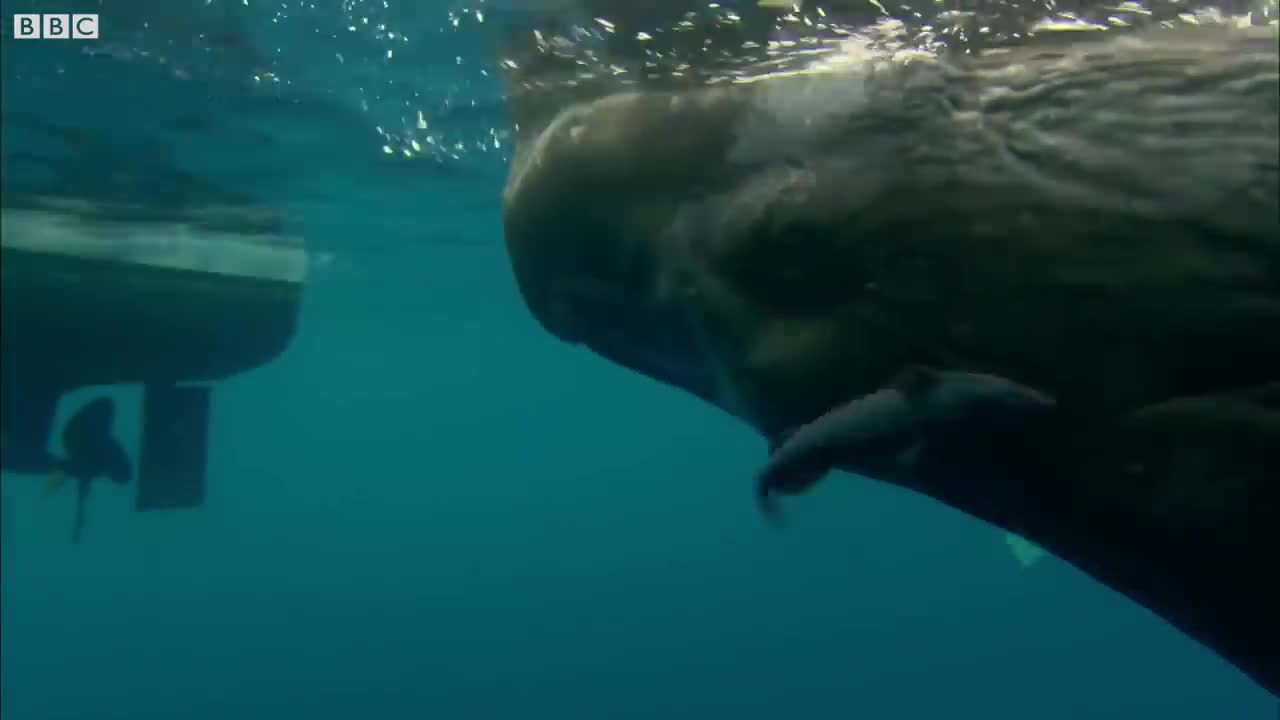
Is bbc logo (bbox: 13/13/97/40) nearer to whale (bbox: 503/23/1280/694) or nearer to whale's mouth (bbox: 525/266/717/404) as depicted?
whale's mouth (bbox: 525/266/717/404)

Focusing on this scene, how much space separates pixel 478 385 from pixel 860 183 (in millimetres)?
81936

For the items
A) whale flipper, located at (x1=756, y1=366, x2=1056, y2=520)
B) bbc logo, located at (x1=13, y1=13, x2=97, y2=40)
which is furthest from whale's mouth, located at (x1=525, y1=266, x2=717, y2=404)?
bbc logo, located at (x1=13, y1=13, x2=97, y2=40)

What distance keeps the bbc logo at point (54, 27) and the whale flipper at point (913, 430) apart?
904 centimetres

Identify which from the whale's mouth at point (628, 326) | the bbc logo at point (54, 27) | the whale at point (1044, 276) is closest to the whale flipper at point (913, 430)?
the whale at point (1044, 276)

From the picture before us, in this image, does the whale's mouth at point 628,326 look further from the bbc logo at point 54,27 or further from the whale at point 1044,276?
the bbc logo at point 54,27

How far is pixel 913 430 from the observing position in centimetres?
289

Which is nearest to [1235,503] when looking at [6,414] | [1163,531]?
[1163,531]

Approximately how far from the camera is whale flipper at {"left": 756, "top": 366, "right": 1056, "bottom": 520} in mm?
2721

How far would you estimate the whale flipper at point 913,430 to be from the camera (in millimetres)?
2721

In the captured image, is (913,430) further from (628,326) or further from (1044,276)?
(628,326)

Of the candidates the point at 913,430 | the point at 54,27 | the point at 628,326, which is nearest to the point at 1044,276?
the point at 913,430

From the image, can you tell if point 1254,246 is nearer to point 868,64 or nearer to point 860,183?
point 860,183

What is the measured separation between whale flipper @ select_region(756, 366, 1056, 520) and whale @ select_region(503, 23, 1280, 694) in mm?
17

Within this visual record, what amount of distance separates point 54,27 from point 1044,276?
1013 centimetres
